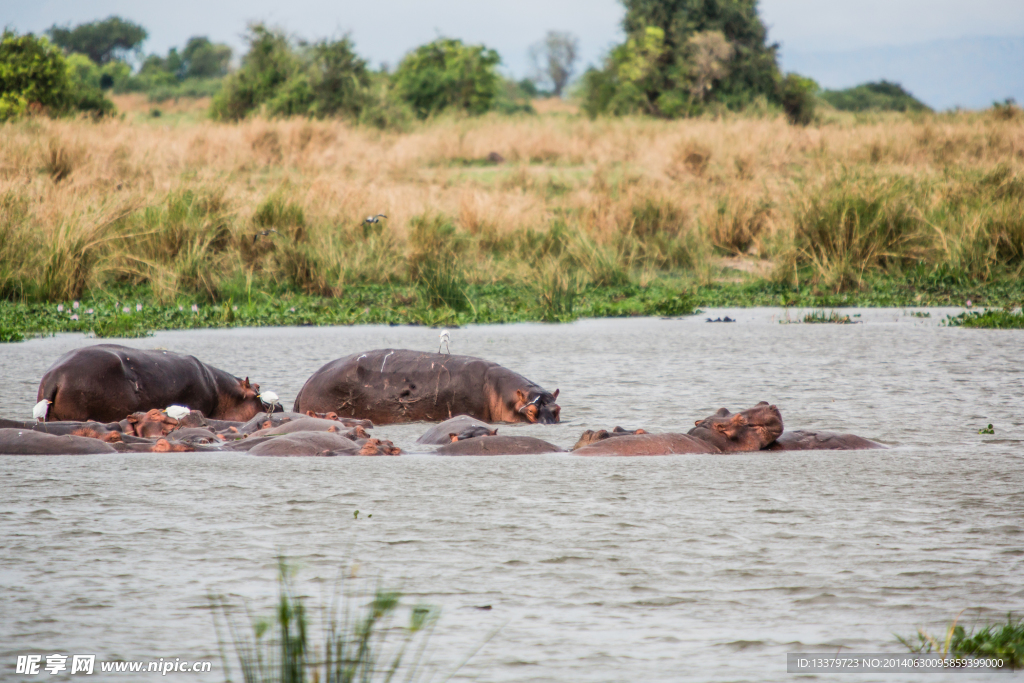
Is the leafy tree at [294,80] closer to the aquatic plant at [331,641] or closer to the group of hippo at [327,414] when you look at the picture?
the group of hippo at [327,414]

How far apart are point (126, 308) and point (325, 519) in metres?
8.13

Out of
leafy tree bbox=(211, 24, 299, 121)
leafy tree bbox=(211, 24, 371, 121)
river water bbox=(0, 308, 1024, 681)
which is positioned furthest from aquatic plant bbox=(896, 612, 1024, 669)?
leafy tree bbox=(211, 24, 299, 121)

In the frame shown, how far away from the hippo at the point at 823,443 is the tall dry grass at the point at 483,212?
635 centimetres

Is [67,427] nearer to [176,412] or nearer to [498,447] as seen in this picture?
[176,412]

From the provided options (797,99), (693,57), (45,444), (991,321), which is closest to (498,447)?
(45,444)

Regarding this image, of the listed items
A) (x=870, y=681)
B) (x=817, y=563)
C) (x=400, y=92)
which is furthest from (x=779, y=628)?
(x=400, y=92)

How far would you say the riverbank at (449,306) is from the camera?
32.6 feet

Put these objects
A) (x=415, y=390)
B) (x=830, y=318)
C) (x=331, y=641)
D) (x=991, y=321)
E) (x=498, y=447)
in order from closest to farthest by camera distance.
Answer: (x=331, y=641) → (x=498, y=447) → (x=415, y=390) → (x=991, y=321) → (x=830, y=318)

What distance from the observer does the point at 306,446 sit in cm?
479

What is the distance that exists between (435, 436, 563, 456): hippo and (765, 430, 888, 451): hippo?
1.11 metres

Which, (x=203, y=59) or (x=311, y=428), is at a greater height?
(x=203, y=59)

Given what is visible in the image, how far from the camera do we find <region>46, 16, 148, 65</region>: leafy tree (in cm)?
6894

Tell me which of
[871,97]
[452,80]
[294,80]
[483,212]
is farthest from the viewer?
[871,97]

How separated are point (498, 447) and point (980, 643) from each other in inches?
110
